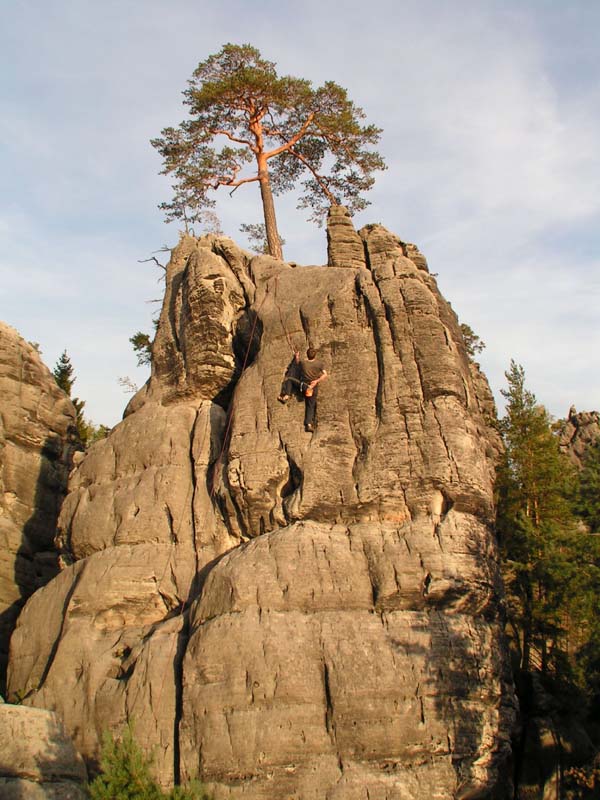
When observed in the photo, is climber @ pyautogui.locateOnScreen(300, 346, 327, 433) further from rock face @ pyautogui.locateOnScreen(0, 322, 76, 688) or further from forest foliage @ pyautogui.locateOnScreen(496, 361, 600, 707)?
rock face @ pyautogui.locateOnScreen(0, 322, 76, 688)

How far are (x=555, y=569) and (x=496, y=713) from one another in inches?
226

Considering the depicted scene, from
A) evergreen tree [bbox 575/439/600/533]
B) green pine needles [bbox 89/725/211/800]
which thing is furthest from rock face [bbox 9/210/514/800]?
evergreen tree [bbox 575/439/600/533]

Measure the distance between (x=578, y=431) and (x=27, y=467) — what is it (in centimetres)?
2492

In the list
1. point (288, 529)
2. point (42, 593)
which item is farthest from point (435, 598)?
point (42, 593)

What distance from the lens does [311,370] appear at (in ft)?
67.1

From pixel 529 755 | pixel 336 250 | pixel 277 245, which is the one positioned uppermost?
pixel 277 245

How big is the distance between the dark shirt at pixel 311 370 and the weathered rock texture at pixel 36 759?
9.21 metres

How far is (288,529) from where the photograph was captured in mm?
18406

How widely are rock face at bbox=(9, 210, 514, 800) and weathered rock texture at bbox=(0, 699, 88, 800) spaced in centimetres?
120

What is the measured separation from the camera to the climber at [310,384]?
20328 mm

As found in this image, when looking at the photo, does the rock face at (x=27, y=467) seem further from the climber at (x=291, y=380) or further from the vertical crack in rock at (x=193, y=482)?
the climber at (x=291, y=380)

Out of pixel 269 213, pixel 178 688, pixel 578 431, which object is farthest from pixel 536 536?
pixel 578 431

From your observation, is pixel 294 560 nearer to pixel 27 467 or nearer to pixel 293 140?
pixel 27 467

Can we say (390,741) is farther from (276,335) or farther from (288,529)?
(276,335)
